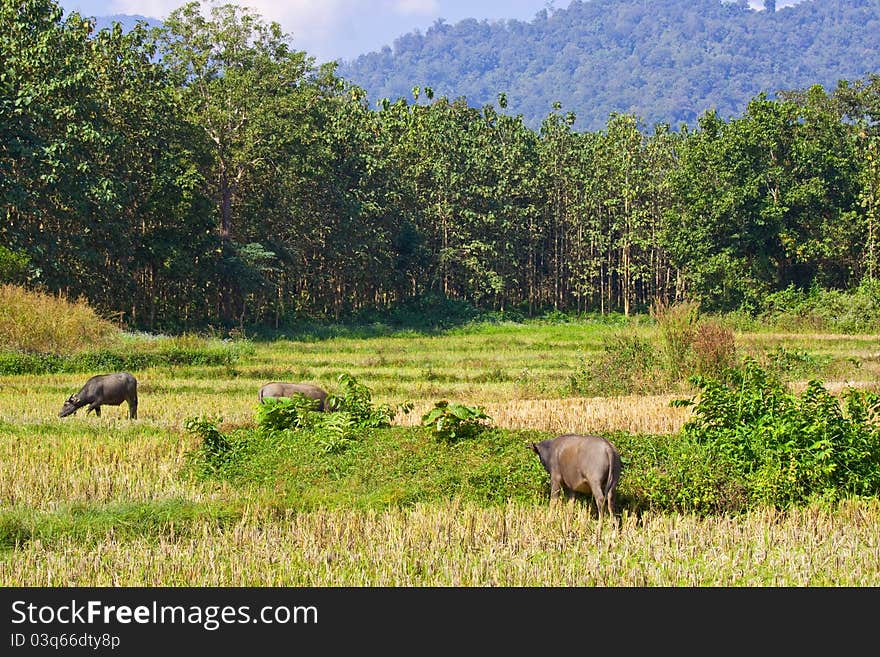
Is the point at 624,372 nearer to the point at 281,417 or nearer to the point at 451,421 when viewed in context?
the point at 451,421

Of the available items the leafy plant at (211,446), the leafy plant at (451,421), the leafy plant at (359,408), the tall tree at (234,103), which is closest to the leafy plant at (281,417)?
the leafy plant at (359,408)

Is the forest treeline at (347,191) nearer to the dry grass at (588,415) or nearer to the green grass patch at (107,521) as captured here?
the dry grass at (588,415)

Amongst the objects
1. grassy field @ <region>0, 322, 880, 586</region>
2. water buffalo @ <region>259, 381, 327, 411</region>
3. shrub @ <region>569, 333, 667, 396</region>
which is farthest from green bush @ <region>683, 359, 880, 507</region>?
shrub @ <region>569, 333, 667, 396</region>

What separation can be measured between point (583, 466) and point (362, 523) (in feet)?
6.97

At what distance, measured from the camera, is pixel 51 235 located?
101ft

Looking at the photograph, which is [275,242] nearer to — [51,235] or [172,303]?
[172,303]

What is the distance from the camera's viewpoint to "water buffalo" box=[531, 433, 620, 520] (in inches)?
356

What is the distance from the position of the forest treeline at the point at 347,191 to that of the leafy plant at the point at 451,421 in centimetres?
1934

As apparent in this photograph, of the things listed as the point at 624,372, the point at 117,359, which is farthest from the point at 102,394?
the point at 624,372

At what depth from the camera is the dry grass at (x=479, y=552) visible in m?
7.11

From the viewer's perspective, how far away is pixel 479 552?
784 centimetres

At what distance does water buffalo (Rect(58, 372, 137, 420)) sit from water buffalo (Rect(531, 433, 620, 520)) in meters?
8.61

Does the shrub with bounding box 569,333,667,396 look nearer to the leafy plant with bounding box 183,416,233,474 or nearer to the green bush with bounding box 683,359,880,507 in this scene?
the green bush with bounding box 683,359,880,507

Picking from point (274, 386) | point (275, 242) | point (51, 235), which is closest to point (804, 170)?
point (275, 242)
